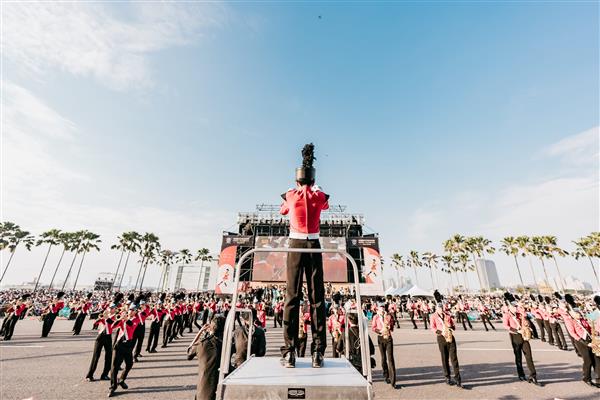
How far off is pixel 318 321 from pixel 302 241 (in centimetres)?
102

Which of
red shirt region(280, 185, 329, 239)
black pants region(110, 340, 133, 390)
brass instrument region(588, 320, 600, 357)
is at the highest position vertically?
red shirt region(280, 185, 329, 239)

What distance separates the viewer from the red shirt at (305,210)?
363 cm

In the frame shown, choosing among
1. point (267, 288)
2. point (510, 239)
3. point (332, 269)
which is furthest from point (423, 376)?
point (510, 239)

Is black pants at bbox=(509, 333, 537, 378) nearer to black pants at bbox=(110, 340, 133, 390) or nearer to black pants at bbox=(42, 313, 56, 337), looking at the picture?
black pants at bbox=(110, 340, 133, 390)

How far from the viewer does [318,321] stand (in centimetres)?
335

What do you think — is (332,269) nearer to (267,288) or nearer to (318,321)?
(267,288)

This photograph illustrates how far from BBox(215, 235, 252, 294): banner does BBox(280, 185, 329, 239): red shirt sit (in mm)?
41704

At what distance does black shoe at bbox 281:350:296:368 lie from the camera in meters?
2.99

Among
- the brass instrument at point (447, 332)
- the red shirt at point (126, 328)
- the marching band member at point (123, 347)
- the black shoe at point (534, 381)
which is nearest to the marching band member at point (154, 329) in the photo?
the marching band member at point (123, 347)

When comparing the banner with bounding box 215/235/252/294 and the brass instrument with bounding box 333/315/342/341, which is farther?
the banner with bounding box 215/235/252/294

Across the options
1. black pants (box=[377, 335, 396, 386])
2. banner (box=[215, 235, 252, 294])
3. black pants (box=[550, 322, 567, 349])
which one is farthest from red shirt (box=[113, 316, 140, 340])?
banner (box=[215, 235, 252, 294])

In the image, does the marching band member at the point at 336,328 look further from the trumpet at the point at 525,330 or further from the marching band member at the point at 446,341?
the trumpet at the point at 525,330

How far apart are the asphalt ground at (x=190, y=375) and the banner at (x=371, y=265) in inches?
1017

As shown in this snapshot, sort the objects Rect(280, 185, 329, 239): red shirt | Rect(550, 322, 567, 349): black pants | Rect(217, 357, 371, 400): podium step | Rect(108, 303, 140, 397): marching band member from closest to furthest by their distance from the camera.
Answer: Rect(217, 357, 371, 400): podium step < Rect(280, 185, 329, 239): red shirt < Rect(108, 303, 140, 397): marching band member < Rect(550, 322, 567, 349): black pants
